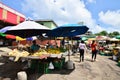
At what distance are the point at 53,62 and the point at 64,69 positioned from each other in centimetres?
97

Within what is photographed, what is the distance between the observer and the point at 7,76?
11.5 meters

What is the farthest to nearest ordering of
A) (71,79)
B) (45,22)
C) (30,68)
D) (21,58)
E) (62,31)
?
(45,22), (62,31), (30,68), (71,79), (21,58)

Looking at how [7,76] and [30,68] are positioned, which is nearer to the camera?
[7,76]

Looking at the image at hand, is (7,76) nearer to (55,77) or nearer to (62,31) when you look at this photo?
(55,77)

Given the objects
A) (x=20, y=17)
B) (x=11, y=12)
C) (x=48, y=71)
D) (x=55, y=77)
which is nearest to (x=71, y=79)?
(x=55, y=77)

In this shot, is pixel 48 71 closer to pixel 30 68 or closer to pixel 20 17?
pixel 30 68

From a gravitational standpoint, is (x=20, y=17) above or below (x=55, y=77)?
above

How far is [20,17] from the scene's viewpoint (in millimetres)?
42906

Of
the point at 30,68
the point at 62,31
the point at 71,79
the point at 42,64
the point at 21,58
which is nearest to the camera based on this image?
the point at 21,58

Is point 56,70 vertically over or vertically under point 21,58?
under

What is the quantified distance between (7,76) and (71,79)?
10.8 ft

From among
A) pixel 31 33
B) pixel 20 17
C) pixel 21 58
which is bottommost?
pixel 21 58

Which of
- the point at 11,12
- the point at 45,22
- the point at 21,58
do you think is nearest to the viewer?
the point at 21,58

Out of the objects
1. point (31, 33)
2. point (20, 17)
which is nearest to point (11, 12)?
point (20, 17)
